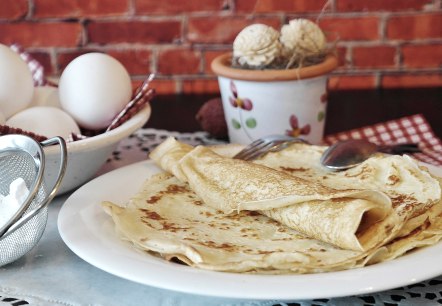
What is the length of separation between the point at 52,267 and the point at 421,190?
47 cm

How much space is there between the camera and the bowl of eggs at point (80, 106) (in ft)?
3.49

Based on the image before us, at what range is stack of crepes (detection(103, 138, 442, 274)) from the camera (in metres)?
0.75

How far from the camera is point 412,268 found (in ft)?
2.36

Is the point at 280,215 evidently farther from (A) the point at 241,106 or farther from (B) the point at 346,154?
(A) the point at 241,106

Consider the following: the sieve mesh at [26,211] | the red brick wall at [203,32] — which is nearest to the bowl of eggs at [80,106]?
the sieve mesh at [26,211]

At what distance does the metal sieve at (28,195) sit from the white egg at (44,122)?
0.10 meters

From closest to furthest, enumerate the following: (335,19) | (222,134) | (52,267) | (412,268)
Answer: (412,268)
(52,267)
(222,134)
(335,19)

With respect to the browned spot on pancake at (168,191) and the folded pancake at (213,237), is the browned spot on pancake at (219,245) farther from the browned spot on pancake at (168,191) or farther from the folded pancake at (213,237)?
the browned spot on pancake at (168,191)

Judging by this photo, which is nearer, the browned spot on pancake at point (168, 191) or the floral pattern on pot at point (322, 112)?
the browned spot on pancake at point (168, 191)

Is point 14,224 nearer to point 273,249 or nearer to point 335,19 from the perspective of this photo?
point 273,249

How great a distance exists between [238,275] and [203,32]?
1.46m

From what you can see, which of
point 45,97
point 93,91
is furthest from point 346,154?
point 45,97

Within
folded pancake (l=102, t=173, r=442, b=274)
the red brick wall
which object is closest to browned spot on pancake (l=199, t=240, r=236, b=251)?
folded pancake (l=102, t=173, r=442, b=274)

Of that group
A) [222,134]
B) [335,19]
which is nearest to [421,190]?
[222,134]
